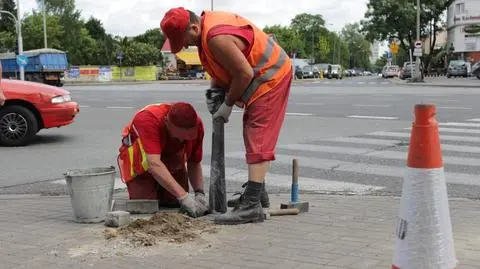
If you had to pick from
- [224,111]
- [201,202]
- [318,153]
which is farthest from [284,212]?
[318,153]

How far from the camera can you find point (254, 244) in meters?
4.47

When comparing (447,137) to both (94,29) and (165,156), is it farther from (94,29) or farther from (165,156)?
(94,29)

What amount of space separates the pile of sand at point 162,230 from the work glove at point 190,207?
192 mm

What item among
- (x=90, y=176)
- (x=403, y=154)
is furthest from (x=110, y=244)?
(x=403, y=154)

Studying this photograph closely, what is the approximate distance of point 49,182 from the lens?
736 centimetres

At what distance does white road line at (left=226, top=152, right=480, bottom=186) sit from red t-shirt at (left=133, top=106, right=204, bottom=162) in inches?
118

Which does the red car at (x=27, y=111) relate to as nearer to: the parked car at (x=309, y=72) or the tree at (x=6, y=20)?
the parked car at (x=309, y=72)

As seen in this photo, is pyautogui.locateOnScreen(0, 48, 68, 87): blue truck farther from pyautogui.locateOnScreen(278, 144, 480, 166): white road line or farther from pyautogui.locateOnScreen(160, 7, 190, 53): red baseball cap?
pyautogui.locateOnScreen(160, 7, 190, 53): red baseball cap

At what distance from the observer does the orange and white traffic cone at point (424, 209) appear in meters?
2.91

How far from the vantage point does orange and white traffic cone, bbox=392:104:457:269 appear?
2.91 m

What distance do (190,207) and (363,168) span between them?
346 centimetres

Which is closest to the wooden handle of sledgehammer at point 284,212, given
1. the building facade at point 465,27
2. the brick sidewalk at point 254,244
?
the brick sidewalk at point 254,244

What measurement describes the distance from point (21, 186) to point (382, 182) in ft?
13.6

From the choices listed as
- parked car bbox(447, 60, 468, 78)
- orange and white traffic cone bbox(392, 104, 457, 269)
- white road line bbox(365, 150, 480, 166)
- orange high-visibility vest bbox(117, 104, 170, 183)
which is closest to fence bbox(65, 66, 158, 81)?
parked car bbox(447, 60, 468, 78)
